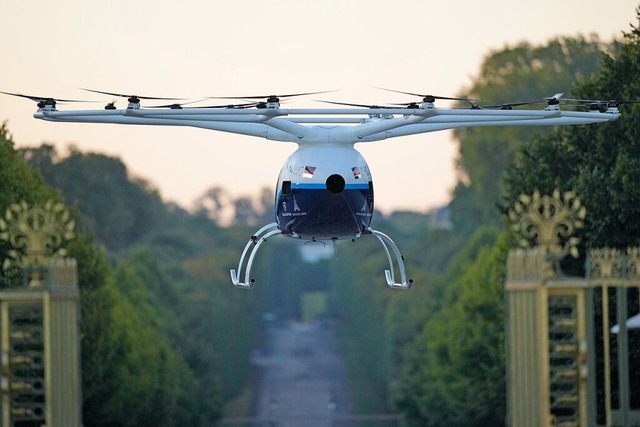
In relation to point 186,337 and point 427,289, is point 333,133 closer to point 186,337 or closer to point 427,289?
point 186,337

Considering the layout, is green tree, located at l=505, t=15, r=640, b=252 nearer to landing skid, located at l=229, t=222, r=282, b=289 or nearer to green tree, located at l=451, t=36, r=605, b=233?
landing skid, located at l=229, t=222, r=282, b=289

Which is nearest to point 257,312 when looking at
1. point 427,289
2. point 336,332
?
point 336,332

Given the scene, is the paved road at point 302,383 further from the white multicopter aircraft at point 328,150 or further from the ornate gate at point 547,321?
the ornate gate at point 547,321

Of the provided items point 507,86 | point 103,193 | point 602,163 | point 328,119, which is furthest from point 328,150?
point 103,193

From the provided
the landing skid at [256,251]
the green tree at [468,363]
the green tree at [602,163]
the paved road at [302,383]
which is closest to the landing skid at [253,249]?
the landing skid at [256,251]

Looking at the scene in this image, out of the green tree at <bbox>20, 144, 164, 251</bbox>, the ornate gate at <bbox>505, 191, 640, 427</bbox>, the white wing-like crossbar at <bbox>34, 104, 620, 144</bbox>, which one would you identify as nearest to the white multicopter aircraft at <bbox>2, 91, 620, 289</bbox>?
the white wing-like crossbar at <bbox>34, 104, 620, 144</bbox>

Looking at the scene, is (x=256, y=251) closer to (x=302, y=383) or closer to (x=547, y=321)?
(x=547, y=321)
